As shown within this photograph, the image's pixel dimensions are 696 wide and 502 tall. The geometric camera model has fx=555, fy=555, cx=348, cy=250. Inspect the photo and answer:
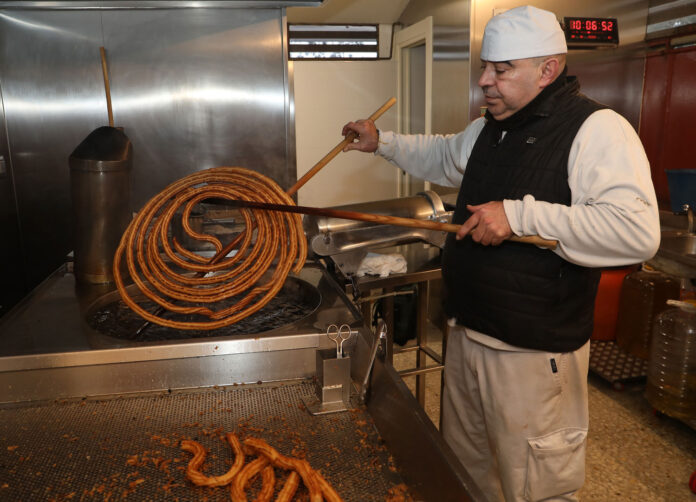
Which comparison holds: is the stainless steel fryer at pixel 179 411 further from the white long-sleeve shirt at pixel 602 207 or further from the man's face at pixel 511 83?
the man's face at pixel 511 83

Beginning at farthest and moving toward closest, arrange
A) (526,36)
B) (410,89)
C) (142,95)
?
(410,89) → (142,95) → (526,36)

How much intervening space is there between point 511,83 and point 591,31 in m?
2.38

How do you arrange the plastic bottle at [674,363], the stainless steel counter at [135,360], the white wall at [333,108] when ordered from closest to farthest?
the stainless steel counter at [135,360] → the plastic bottle at [674,363] → the white wall at [333,108]

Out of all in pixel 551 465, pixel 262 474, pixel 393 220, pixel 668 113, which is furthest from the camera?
pixel 668 113

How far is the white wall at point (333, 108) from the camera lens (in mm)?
5191

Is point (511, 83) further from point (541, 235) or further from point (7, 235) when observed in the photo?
point (7, 235)

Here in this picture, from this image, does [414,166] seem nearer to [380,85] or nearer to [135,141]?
[135,141]

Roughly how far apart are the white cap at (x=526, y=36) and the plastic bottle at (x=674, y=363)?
1698 millimetres

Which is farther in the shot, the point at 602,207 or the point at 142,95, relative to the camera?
the point at 142,95

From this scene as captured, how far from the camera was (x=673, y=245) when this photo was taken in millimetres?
3033

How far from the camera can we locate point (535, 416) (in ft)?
5.76

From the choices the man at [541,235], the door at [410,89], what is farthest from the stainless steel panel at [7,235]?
the door at [410,89]

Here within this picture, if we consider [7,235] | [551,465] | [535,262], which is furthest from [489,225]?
[7,235]

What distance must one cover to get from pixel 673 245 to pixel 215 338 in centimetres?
262
